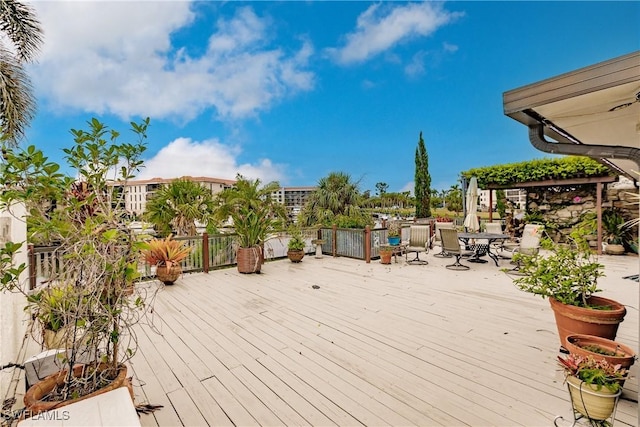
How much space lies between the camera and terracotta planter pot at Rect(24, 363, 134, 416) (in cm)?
129

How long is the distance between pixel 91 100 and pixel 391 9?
983 centimetres

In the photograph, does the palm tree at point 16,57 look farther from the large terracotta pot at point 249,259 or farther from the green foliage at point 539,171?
the green foliage at point 539,171

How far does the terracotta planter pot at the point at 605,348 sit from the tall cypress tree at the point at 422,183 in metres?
15.5

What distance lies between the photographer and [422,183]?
17.3 metres

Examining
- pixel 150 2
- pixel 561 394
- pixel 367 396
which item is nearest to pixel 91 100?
pixel 150 2

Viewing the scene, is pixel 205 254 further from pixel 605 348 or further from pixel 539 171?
pixel 539 171

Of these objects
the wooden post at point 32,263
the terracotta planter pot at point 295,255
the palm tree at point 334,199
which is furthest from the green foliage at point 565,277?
the palm tree at point 334,199

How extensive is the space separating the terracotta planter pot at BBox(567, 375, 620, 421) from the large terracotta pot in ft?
17.4

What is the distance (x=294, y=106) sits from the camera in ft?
63.5

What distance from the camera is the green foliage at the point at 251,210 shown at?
633 centimetres

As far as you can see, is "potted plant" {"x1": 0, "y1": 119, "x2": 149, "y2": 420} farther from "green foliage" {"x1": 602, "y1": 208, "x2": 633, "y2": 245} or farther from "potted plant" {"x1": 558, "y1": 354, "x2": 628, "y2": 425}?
"green foliage" {"x1": 602, "y1": 208, "x2": 633, "y2": 245}

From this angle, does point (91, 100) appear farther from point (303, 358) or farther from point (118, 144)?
point (303, 358)

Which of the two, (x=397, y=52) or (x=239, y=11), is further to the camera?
(x=397, y=52)

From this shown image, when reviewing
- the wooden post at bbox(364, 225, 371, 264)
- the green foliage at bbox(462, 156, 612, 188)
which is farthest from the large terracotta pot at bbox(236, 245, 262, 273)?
the green foliage at bbox(462, 156, 612, 188)
